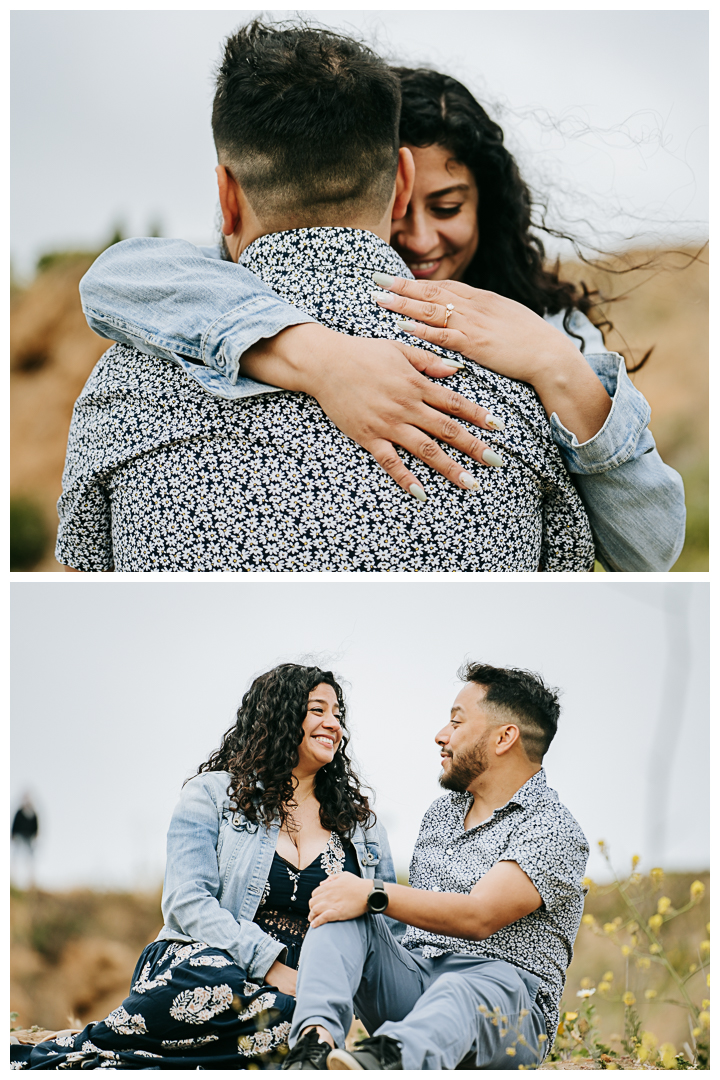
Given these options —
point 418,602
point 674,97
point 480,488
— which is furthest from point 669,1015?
point 674,97

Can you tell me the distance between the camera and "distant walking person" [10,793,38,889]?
1727 millimetres

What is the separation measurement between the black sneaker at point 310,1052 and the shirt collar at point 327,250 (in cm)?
124

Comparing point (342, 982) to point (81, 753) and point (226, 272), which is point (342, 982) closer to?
point (81, 753)

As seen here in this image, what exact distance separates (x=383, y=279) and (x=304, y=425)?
0.89ft

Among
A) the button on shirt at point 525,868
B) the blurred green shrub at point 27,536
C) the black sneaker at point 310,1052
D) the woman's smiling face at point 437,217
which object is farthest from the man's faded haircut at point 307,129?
the blurred green shrub at point 27,536

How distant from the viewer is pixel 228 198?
1419 mm

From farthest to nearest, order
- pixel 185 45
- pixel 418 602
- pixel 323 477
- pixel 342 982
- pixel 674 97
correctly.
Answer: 1. pixel 185 45
2. pixel 674 97
3. pixel 418 602
4. pixel 342 982
5. pixel 323 477

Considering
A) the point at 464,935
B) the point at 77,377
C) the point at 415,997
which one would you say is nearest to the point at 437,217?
the point at 464,935

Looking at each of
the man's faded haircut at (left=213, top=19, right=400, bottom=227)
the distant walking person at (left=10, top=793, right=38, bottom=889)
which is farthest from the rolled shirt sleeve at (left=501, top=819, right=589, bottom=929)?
the man's faded haircut at (left=213, top=19, right=400, bottom=227)

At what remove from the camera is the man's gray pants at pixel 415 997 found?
1458 millimetres

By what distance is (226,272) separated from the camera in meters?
1.37

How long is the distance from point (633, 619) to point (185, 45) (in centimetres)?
191

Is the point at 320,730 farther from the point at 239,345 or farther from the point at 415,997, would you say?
the point at 239,345

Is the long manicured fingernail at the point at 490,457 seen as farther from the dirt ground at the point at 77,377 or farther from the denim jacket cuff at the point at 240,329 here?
the dirt ground at the point at 77,377
